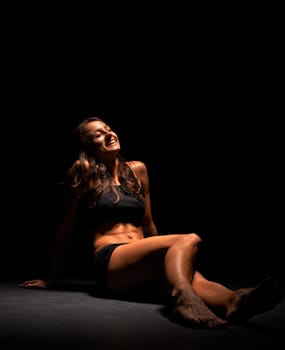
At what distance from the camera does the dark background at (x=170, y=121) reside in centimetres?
484

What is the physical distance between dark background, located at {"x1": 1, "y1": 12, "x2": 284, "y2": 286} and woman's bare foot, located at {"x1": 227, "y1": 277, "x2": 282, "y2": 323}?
2413 mm

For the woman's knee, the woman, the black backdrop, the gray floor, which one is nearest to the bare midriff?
the woman

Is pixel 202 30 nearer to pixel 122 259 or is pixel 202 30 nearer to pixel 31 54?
pixel 31 54

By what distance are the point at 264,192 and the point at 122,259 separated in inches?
98.4

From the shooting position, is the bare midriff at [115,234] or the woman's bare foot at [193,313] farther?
the bare midriff at [115,234]

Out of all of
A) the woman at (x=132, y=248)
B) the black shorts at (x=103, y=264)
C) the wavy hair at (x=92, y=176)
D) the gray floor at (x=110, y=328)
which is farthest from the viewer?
the wavy hair at (x=92, y=176)

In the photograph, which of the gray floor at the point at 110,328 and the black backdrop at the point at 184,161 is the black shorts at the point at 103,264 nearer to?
the gray floor at the point at 110,328

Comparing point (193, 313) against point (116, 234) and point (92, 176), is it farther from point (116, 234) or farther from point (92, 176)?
point (92, 176)

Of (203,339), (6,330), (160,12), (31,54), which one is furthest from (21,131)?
(203,339)

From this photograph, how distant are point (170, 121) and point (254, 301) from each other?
3.08 m

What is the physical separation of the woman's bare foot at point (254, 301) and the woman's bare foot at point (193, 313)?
0.35 ft

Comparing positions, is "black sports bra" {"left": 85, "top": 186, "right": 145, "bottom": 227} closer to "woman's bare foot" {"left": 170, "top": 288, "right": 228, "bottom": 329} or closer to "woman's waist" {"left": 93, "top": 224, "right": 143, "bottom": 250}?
"woman's waist" {"left": 93, "top": 224, "right": 143, "bottom": 250}

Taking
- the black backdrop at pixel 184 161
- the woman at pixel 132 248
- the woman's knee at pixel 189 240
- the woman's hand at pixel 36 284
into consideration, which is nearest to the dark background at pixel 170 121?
the black backdrop at pixel 184 161

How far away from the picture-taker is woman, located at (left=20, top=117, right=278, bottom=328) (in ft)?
7.54
